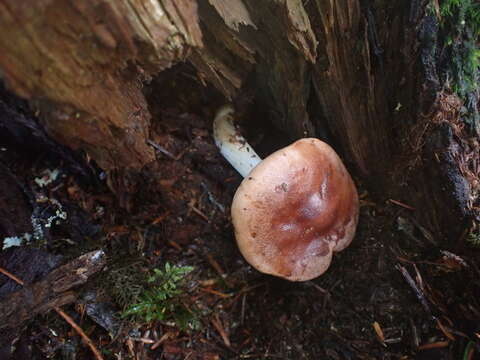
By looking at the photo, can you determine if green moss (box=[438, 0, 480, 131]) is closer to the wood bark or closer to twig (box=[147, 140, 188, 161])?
the wood bark

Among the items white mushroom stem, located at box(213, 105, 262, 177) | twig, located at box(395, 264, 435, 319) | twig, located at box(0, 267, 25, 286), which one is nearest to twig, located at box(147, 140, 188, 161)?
white mushroom stem, located at box(213, 105, 262, 177)

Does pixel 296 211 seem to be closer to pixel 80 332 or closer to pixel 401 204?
pixel 401 204

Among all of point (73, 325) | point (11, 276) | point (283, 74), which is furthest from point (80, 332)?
point (283, 74)

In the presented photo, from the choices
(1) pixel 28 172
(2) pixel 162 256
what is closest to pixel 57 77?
(1) pixel 28 172

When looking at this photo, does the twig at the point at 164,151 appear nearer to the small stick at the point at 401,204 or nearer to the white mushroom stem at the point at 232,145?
the white mushroom stem at the point at 232,145

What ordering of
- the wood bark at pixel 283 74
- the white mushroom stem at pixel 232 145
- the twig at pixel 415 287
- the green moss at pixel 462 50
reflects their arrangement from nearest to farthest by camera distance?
the wood bark at pixel 283 74 < the green moss at pixel 462 50 < the twig at pixel 415 287 < the white mushroom stem at pixel 232 145

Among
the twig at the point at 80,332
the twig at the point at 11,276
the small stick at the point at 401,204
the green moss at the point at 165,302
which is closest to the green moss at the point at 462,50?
the small stick at the point at 401,204

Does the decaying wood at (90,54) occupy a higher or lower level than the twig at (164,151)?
higher
